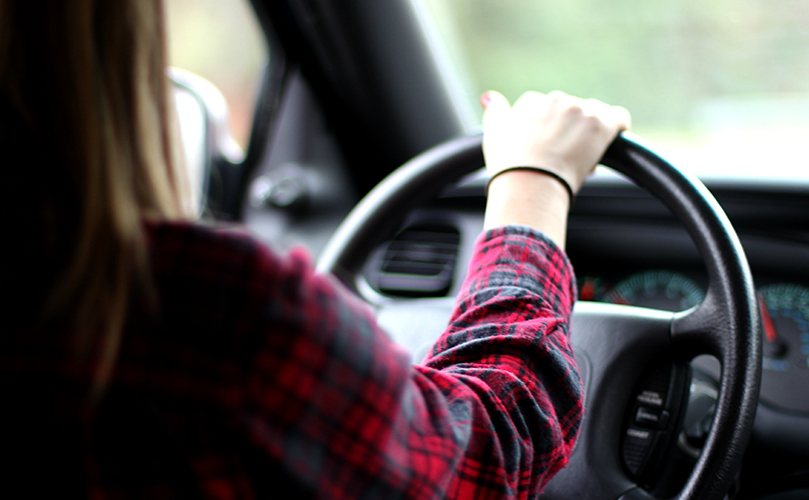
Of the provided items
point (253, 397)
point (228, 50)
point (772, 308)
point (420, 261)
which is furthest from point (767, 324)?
point (228, 50)

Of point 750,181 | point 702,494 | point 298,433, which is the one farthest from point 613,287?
point 298,433

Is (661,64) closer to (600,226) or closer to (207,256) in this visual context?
(600,226)

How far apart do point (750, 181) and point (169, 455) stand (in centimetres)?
114

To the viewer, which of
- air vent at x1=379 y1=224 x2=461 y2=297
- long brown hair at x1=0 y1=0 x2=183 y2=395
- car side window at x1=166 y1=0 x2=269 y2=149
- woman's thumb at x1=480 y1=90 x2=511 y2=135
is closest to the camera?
long brown hair at x1=0 y1=0 x2=183 y2=395

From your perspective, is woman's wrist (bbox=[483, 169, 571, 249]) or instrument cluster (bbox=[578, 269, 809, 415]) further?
instrument cluster (bbox=[578, 269, 809, 415])

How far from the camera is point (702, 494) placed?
27.9 inches

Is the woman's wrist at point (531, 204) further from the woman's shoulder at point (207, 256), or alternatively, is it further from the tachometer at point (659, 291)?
the tachometer at point (659, 291)

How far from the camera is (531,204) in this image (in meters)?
0.72

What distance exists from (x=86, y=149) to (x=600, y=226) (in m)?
1.17

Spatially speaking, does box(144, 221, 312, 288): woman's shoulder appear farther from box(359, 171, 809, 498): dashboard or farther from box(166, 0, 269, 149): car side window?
box(166, 0, 269, 149): car side window

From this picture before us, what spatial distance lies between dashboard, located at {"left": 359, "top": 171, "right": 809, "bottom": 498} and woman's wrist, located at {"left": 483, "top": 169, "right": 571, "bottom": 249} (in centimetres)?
31

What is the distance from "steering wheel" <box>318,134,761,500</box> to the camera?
2.37 ft

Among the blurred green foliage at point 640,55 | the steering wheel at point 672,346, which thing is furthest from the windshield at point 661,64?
the steering wheel at point 672,346

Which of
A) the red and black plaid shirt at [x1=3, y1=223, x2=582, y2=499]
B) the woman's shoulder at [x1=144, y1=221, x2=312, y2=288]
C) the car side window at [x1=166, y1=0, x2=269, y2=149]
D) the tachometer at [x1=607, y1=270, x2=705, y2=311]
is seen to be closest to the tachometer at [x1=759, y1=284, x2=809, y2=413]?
the tachometer at [x1=607, y1=270, x2=705, y2=311]
